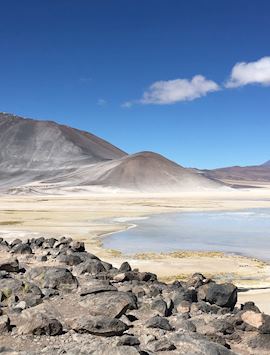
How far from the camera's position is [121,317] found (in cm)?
1128

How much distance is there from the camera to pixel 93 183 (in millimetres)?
175125

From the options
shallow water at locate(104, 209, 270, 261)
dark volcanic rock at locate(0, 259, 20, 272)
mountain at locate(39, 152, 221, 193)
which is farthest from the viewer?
mountain at locate(39, 152, 221, 193)

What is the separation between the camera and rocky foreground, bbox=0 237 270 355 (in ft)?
31.8

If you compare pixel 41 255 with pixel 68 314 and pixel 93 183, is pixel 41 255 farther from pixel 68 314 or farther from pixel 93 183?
pixel 93 183

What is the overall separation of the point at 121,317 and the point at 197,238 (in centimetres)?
2519

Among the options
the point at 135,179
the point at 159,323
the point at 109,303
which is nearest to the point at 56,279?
the point at 109,303

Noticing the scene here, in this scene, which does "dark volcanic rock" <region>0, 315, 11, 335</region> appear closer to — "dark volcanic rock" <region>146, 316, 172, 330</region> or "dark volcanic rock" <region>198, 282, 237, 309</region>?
"dark volcanic rock" <region>146, 316, 172, 330</region>

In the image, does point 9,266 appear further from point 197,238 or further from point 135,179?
point 135,179

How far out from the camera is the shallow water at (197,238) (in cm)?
3025

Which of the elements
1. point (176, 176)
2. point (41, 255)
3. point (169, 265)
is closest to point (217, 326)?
point (41, 255)

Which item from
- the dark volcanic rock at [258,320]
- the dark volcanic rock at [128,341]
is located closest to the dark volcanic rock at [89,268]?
the dark volcanic rock at [258,320]

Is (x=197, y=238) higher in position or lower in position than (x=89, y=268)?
lower

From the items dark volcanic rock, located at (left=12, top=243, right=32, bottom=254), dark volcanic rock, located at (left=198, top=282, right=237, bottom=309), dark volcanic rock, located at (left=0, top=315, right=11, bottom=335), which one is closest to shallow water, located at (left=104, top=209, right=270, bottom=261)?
dark volcanic rock, located at (left=12, top=243, right=32, bottom=254)

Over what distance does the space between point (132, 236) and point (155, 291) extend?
76.9 feet
